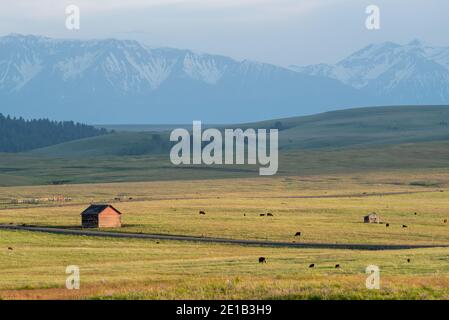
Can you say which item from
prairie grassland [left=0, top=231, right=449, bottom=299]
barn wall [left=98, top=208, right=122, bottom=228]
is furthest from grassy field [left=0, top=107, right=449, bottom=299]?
barn wall [left=98, top=208, right=122, bottom=228]

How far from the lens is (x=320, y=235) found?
8181 centimetres

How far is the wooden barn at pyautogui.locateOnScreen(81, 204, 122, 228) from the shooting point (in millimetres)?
Result: 91188

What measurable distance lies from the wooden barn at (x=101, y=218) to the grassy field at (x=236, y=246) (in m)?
1.43

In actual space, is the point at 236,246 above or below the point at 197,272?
above

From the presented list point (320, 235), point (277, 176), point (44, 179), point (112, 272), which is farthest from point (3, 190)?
point (112, 272)

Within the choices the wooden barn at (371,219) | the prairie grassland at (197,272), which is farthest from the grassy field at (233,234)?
the wooden barn at (371,219)

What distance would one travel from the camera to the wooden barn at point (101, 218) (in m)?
91.2

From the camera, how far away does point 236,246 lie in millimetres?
75062

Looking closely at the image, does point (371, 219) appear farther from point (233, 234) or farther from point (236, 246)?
point (236, 246)

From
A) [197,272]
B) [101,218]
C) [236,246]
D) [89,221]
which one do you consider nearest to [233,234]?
[236,246]

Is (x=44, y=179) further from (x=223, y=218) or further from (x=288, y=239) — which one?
(x=288, y=239)

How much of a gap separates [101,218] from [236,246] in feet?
Result: 62.4

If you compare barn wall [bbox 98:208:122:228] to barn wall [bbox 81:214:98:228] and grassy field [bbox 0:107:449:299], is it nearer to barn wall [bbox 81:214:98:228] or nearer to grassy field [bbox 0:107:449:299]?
barn wall [bbox 81:214:98:228]
